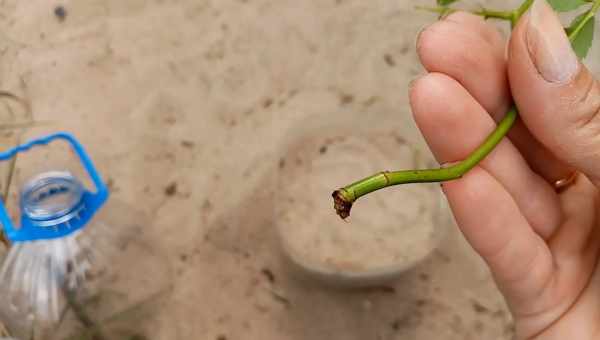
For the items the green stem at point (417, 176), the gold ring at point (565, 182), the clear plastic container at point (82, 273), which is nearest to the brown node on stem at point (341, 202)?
the green stem at point (417, 176)

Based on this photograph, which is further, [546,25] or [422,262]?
[422,262]

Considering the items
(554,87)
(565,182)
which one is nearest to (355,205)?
(565,182)

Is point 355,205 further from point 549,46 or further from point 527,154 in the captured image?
point 549,46

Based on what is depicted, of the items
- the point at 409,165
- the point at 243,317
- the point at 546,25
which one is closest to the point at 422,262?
the point at 409,165

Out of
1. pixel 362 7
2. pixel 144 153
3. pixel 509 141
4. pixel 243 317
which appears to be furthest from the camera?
pixel 362 7

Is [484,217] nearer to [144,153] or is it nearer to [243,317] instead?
[243,317]

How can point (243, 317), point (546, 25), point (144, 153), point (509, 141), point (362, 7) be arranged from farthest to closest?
point (362, 7), point (144, 153), point (243, 317), point (509, 141), point (546, 25)

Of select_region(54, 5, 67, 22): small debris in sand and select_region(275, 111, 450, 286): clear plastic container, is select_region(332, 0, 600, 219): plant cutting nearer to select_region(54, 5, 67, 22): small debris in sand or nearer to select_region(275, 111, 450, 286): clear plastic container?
select_region(275, 111, 450, 286): clear plastic container
